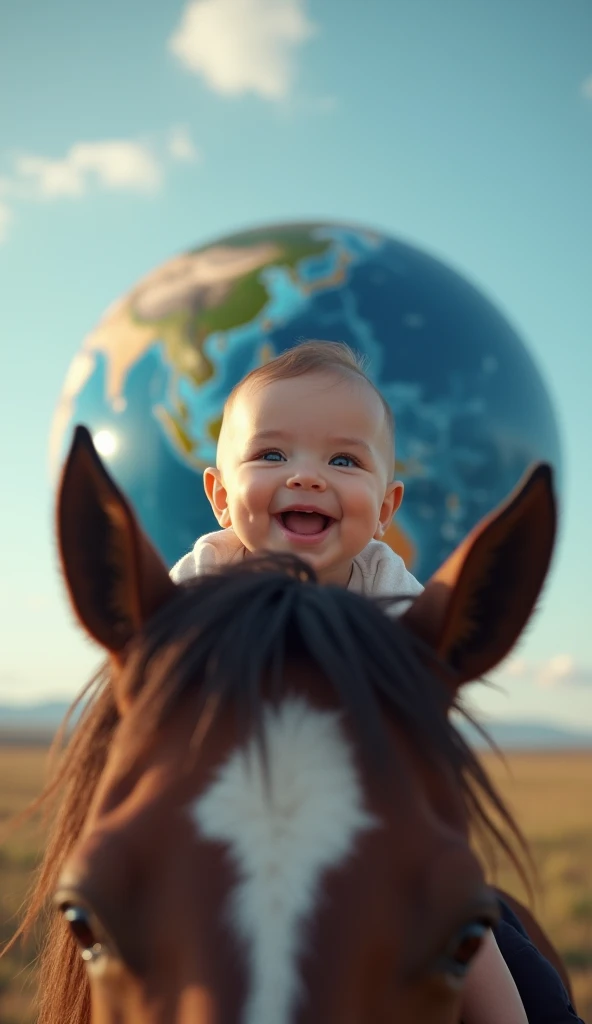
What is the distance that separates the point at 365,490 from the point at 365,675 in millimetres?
1034

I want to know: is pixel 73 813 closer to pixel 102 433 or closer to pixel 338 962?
pixel 338 962

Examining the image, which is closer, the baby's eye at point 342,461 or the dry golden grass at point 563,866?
the baby's eye at point 342,461

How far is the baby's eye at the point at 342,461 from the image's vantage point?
2.49 metres

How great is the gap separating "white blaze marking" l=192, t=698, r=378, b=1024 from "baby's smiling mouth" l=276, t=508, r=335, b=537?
106 cm

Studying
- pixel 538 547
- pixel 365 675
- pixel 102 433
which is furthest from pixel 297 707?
pixel 102 433

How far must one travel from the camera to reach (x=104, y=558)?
5.52 ft

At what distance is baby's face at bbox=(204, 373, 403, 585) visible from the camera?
2.41 meters

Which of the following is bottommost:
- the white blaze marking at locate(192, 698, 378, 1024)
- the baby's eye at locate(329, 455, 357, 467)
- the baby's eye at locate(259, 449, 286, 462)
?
the white blaze marking at locate(192, 698, 378, 1024)

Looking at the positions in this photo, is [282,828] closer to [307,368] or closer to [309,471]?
[309,471]

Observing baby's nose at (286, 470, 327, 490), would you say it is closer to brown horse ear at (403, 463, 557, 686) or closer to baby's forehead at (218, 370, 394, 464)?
baby's forehead at (218, 370, 394, 464)

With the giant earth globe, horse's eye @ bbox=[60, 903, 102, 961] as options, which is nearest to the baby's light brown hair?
horse's eye @ bbox=[60, 903, 102, 961]

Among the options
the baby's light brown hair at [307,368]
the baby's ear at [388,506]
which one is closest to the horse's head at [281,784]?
the baby's light brown hair at [307,368]

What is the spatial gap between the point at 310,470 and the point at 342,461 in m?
0.14

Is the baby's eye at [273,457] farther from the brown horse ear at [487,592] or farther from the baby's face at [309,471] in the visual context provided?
the brown horse ear at [487,592]
